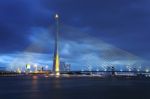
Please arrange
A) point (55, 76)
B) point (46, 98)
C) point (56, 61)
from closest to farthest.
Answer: point (46, 98), point (56, 61), point (55, 76)

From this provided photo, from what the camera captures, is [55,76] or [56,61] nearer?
[56,61]

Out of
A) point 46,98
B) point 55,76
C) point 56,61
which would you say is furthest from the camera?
point 55,76

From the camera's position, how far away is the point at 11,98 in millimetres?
47594

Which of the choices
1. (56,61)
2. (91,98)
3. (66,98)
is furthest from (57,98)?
(56,61)

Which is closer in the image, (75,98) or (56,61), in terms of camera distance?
(75,98)

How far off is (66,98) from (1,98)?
28.0 ft

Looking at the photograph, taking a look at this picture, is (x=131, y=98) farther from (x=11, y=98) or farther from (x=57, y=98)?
(x=11, y=98)

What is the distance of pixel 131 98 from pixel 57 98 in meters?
9.65

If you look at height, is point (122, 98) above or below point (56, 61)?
below

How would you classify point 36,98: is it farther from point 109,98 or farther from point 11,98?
point 109,98

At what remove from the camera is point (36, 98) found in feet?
154

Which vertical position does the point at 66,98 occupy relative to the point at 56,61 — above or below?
below

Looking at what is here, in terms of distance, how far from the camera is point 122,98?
46.9m

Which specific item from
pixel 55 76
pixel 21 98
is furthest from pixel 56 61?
pixel 21 98
